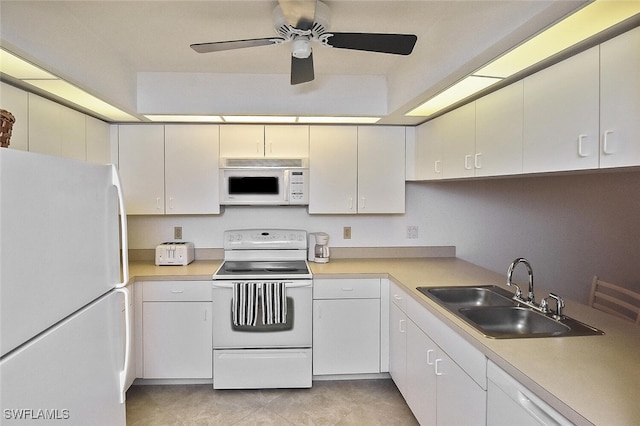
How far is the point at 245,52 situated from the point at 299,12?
100cm

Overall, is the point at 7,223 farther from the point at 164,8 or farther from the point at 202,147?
the point at 202,147

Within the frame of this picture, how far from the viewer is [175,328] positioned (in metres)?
2.83

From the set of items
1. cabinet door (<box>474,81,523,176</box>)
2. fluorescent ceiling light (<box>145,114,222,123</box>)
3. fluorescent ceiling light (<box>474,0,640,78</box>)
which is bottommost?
cabinet door (<box>474,81,523,176</box>)

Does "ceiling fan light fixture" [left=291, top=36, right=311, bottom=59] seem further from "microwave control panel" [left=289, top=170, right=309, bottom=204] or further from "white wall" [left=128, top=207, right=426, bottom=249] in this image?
"white wall" [left=128, top=207, right=426, bottom=249]

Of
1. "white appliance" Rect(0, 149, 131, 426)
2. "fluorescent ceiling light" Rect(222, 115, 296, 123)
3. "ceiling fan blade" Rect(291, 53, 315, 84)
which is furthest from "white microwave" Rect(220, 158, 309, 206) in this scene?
"white appliance" Rect(0, 149, 131, 426)

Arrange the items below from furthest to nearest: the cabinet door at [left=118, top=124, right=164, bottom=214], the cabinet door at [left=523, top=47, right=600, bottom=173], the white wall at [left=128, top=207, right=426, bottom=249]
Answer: the white wall at [left=128, top=207, right=426, bottom=249]
the cabinet door at [left=118, top=124, right=164, bottom=214]
the cabinet door at [left=523, top=47, right=600, bottom=173]

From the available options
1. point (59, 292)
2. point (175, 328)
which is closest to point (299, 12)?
point (59, 292)

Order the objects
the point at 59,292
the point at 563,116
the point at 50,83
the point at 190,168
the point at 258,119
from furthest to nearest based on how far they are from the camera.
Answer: the point at 190,168
the point at 258,119
the point at 50,83
the point at 563,116
the point at 59,292

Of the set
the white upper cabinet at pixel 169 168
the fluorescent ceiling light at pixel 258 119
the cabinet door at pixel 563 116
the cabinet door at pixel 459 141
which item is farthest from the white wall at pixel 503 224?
the cabinet door at pixel 563 116

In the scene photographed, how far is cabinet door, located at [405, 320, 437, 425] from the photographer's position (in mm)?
2051

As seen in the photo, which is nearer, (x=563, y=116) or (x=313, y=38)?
(x=563, y=116)

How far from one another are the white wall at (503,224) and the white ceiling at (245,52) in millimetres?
958

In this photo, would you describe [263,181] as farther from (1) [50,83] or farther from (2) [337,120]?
(1) [50,83]

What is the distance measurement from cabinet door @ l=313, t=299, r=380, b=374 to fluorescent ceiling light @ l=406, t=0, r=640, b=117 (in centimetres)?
166
